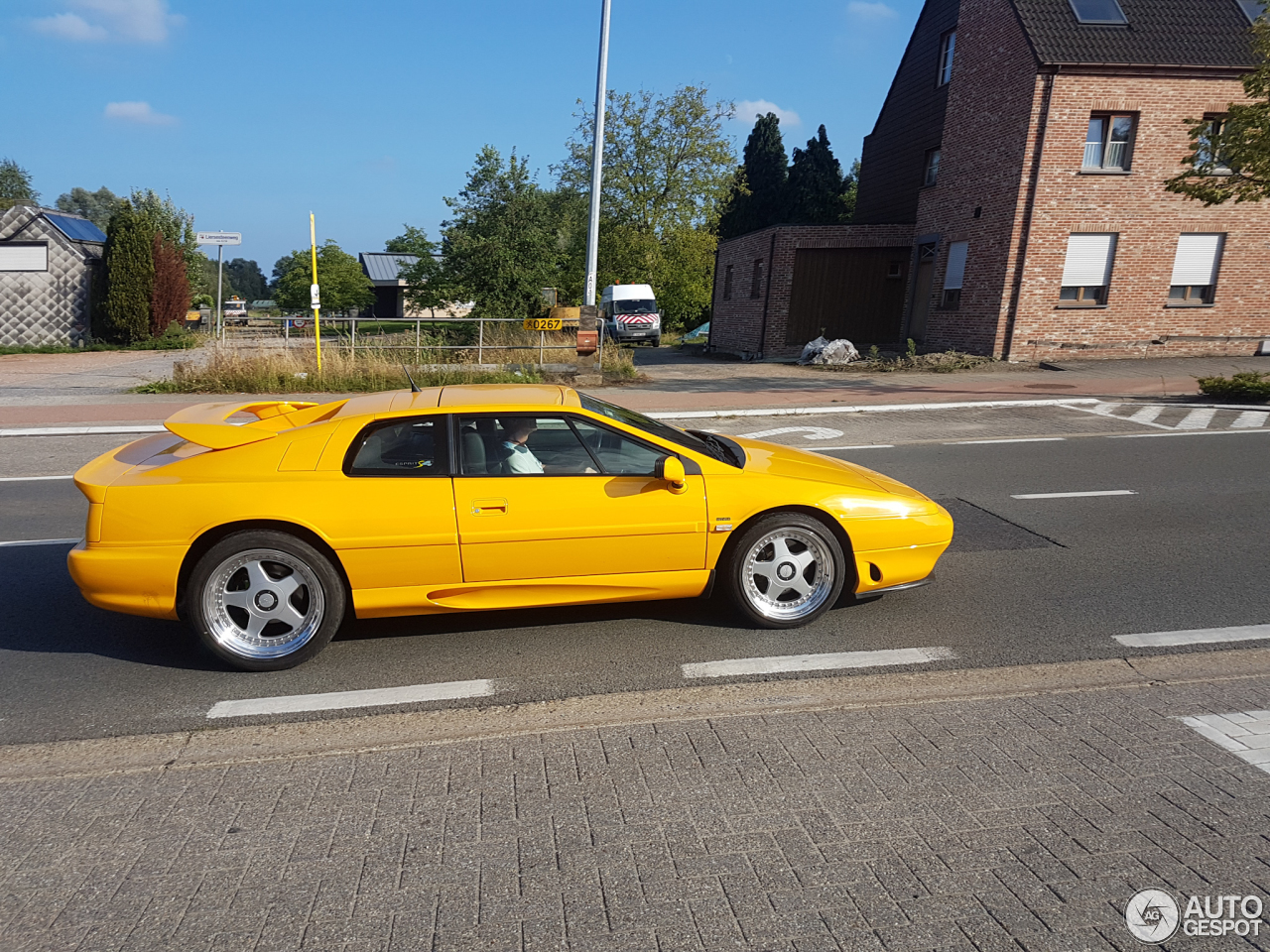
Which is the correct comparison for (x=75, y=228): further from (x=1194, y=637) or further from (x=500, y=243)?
(x=1194, y=637)

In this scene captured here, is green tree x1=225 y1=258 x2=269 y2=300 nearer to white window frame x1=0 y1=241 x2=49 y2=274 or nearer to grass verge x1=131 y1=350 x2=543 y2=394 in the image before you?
white window frame x1=0 y1=241 x2=49 y2=274

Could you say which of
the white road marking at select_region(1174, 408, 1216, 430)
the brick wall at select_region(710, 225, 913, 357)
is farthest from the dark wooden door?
the white road marking at select_region(1174, 408, 1216, 430)

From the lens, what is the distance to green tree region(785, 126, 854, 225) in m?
46.8

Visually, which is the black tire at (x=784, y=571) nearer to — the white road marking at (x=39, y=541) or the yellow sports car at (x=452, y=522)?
the yellow sports car at (x=452, y=522)

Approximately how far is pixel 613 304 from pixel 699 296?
387 inches

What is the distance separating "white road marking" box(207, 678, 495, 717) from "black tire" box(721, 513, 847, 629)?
1.44 m

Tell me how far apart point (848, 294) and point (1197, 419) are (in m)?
14.1

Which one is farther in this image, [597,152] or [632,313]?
[632,313]

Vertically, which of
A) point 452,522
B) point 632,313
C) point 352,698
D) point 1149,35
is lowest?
point 352,698

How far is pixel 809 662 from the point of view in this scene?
434 cm

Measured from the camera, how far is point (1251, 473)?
9000 mm

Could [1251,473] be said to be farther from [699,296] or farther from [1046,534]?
[699,296]

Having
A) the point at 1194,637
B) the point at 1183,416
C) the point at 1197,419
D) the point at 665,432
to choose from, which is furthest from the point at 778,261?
the point at 1194,637

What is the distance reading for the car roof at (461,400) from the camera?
4.67 metres
